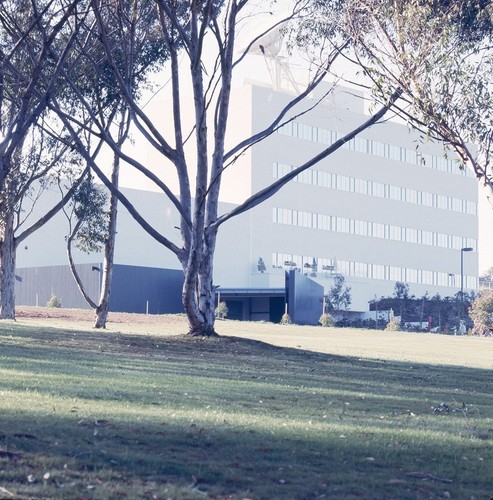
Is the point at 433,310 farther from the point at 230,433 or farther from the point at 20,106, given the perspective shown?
the point at 230,433

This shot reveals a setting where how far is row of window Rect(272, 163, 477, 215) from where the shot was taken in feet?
253

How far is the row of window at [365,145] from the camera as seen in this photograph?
253ft

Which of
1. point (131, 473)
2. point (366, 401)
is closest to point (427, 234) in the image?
point (366, 401)

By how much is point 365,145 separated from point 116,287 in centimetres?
2769

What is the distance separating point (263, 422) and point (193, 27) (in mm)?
16188

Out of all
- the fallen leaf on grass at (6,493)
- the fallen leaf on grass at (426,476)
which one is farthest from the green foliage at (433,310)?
the fallen leaf on grass at (6,493)

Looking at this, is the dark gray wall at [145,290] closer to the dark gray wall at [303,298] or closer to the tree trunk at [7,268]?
the dark gray wall at [303,298]

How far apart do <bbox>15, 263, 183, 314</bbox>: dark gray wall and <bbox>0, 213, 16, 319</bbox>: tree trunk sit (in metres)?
26.9

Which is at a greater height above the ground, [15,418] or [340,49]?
[340,49]

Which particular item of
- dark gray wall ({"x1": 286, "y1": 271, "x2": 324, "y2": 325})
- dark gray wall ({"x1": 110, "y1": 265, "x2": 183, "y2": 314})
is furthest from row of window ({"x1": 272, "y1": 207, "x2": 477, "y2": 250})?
dark gray wall ({"x1": 110, "y1": 265, "x2": 183, "y2": 314})

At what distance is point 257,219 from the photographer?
73.8m

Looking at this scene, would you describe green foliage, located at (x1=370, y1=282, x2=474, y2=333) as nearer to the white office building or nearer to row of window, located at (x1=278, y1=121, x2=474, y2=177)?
the white office building

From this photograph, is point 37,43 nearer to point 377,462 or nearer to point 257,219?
point 377,462

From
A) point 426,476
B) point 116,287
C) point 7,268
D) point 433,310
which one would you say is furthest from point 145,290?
point 426,476
